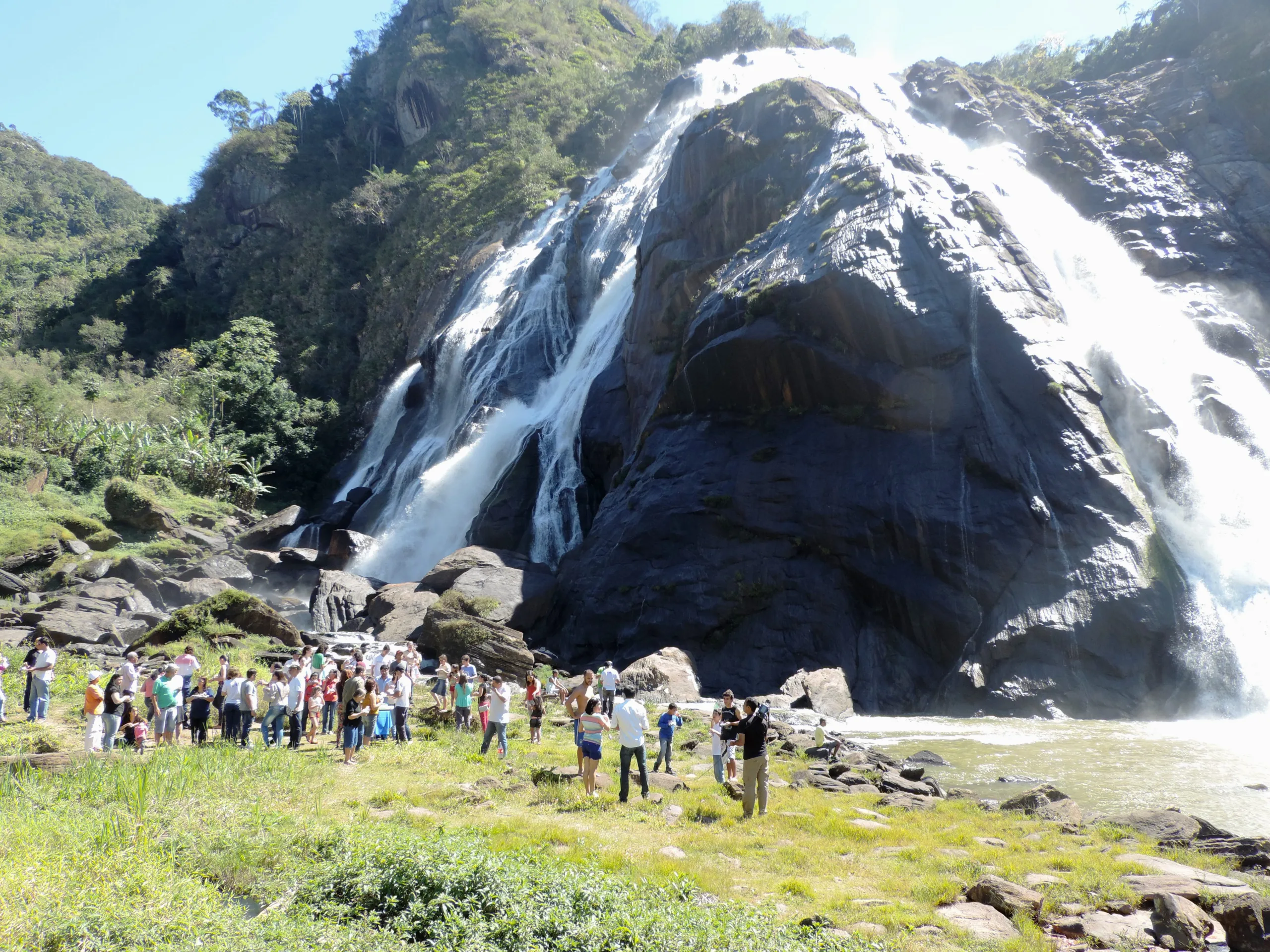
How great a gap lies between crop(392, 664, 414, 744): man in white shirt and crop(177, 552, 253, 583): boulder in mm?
21172

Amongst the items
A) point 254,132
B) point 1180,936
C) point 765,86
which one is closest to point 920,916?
point 1180,936

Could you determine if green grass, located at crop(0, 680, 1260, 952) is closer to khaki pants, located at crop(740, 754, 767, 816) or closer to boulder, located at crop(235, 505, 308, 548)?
khaki pants, located at crop(740, 754, 767, 816)

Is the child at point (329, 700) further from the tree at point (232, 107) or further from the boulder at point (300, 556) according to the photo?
the tree at point (232, 107)

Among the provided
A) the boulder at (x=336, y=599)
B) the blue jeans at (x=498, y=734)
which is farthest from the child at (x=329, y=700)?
the boulder at (x=336, y=599)

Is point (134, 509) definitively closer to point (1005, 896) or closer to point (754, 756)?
point (754, 756)

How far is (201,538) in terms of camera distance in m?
38.7

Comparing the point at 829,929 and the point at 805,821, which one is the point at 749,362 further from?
the point at 829,929

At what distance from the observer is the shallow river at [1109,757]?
12891 mm

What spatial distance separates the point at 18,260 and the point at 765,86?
79809mm

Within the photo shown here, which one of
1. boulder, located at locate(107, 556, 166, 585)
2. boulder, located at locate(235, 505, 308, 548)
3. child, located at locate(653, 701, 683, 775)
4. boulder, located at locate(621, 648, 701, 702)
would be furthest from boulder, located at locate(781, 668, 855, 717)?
boulder, located at locate(235, 505, 308, 548)

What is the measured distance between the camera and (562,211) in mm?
57219

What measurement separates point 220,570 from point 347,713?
2460 cm

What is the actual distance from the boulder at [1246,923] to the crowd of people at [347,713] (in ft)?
17.1

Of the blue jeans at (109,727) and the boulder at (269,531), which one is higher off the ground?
the boulder at (269,531)
